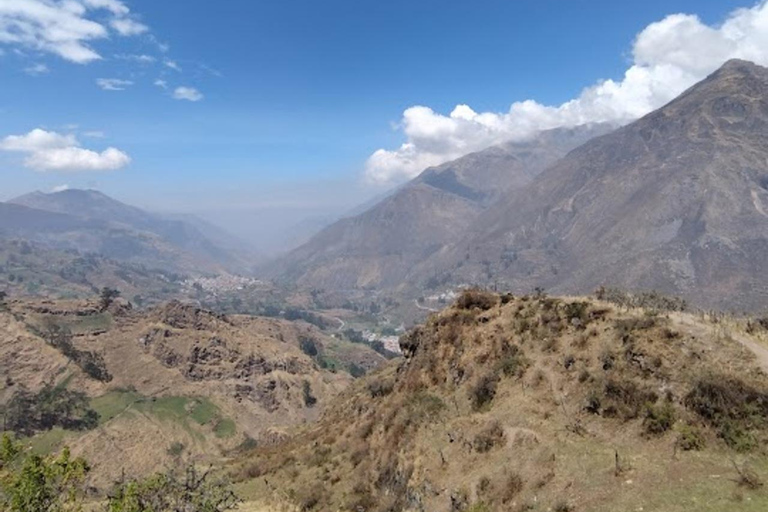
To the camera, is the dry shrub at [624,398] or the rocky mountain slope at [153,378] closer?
the dry shrub at [624,398]

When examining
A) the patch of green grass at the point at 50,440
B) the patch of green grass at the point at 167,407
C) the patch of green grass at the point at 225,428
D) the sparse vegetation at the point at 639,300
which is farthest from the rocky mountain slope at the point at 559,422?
the patch of green grass at the point at 167,407

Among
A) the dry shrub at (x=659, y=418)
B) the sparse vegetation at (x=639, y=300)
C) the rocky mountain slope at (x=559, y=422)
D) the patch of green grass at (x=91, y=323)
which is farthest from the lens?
the patch of green grass at (x=91, y=323)

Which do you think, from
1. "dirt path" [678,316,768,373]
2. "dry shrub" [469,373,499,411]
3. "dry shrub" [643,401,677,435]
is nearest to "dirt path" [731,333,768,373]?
"dirt path" [678,316,768,373]

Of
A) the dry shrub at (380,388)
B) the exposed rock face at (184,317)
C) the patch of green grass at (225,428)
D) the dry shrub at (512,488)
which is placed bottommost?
the patch of green grass at (225,428)

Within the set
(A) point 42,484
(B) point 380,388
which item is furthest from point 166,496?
(B) point 380,388

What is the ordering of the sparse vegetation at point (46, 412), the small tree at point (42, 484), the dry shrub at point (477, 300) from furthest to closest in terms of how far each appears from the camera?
the sparse vegetation at point (46, 412), the dry shrub at point (477, 300), the small tree at point (42, 484)

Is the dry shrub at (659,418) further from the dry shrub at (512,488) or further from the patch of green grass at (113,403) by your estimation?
the patch of green grass at (113,403)
